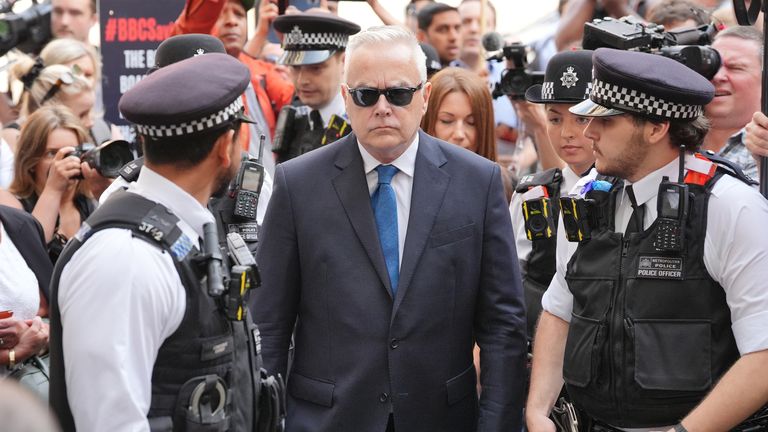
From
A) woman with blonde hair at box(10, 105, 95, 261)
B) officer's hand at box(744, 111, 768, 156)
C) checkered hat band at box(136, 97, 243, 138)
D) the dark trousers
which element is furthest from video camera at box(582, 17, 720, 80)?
woman with blonde hair at box(10, 105, 95, 261)

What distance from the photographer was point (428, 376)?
13.4 ft

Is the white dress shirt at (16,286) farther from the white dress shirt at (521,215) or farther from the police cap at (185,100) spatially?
the white dress shirt at (521,215)

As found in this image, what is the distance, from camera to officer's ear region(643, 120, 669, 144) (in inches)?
155

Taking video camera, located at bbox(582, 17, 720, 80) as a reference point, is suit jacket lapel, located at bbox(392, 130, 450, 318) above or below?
below

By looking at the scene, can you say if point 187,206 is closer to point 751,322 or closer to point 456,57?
point 751,322

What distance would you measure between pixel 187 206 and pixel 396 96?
43.7 inches

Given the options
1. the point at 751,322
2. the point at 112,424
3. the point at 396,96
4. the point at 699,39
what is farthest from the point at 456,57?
the point at 112,424

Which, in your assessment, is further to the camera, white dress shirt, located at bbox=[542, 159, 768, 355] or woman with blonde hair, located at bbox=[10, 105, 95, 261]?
woman with blonde hair, located at bbox=[10, 105, 95, 261]

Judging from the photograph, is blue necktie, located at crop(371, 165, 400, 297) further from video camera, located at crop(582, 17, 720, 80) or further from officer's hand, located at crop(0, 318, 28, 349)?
officer's hand, located at crop(0, 318, 28, 349)

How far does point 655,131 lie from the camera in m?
3.95

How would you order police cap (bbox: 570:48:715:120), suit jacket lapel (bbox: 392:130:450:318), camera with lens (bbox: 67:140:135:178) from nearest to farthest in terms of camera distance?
police cap (bbox: 570:48:715:120) → suit jacket lapel (bbox: 392:130:450:318) → camera with lens (bbox: 67:140:135:178)

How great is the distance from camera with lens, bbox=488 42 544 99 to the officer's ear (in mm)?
2413

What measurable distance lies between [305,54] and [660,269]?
3376mm

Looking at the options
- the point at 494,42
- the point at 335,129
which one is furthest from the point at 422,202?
the point at 494,42
